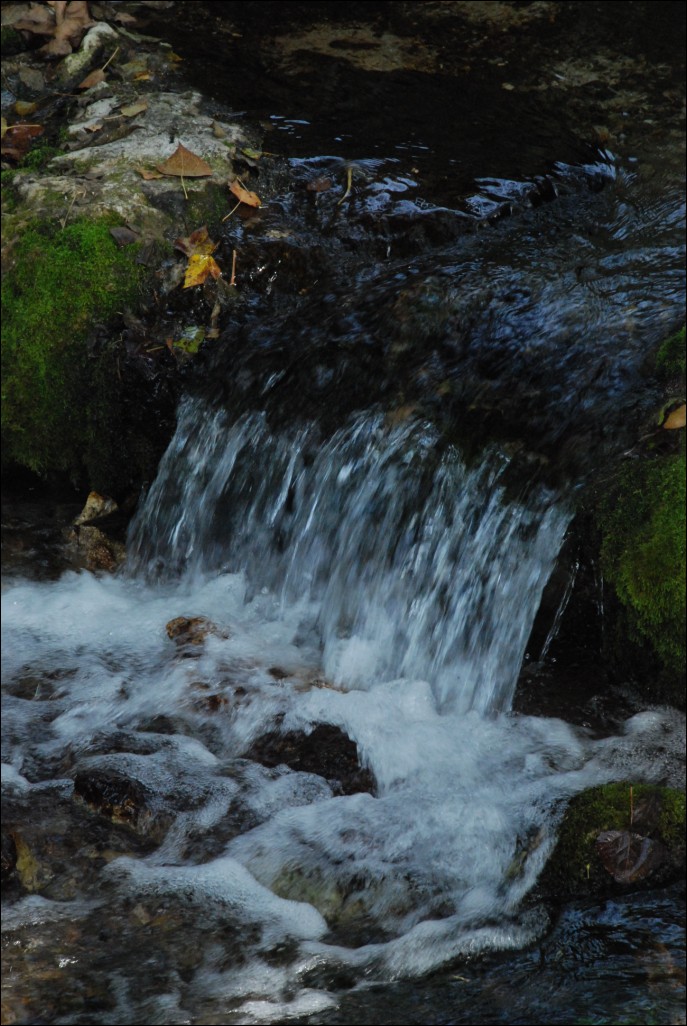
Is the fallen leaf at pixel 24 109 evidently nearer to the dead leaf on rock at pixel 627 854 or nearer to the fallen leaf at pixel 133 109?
the fallen leaf at pixel 133 109

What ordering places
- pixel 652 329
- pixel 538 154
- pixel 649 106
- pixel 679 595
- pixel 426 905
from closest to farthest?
pixel 426 905 < pixel 679 595 < pixel 652 329 < pixel 538 154 < pixel 649 106

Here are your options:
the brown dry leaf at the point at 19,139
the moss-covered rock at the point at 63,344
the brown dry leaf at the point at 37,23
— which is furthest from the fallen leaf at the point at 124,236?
the brown dry leaf at the point at 37,23

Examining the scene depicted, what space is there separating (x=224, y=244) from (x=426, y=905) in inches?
138

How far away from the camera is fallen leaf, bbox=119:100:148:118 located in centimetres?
582

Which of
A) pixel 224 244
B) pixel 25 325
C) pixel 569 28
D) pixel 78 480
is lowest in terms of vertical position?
pixel 78 480

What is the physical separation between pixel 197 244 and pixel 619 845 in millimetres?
3591

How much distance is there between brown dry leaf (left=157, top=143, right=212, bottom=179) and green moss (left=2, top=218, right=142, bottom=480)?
65cm

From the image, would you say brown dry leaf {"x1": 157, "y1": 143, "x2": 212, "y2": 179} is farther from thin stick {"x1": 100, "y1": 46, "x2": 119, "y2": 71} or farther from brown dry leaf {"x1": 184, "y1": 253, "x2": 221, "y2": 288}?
thin stick {"x1": 100, "y1": 46, "x2": 119, "y2": 71}

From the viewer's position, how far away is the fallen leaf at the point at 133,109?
5.82 meters

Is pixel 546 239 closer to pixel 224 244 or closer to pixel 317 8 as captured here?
pixel 224 244

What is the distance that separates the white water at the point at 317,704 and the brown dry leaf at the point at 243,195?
136cm

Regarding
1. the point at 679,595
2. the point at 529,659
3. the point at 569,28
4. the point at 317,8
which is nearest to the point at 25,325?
the point at 529,659

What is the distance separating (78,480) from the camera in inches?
200

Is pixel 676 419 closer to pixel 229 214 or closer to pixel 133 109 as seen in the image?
pixel 229 214
